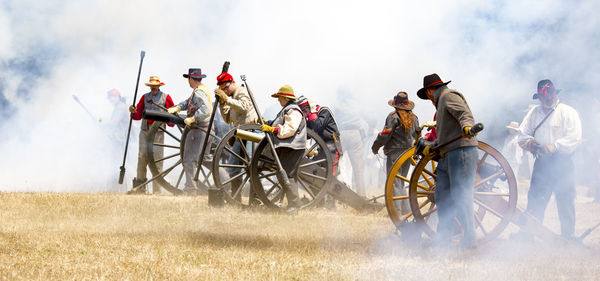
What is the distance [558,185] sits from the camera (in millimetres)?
5566

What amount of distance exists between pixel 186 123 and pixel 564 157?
4.16 m

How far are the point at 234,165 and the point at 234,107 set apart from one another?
739 millimetres

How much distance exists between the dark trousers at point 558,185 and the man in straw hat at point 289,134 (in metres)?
2.19

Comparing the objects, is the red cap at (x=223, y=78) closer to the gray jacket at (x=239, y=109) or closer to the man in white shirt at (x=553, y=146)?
the gray jacket at (x=239, y=109)

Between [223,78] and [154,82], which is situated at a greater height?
[154,82]

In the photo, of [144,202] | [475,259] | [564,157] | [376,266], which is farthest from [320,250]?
[144,202]

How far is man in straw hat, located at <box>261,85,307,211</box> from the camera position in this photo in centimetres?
613

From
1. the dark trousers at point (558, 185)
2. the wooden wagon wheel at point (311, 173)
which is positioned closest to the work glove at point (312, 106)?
the wooden wagon wheel at point (311, 173)

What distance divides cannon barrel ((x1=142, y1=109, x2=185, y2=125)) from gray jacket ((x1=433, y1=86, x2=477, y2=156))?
398cm

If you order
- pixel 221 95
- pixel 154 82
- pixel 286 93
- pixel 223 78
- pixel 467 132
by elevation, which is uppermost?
pixel 154 82

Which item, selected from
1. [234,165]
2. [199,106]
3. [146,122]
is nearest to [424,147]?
[234,165]

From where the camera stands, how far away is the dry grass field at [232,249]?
13.3 ft

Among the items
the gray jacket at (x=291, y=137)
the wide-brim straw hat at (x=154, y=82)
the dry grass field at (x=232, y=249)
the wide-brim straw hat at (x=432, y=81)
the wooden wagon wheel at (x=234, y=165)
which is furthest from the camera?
the wide-brim straw hat at (x=154, y=82)

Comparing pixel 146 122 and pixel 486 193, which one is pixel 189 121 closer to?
pixel 146 122
